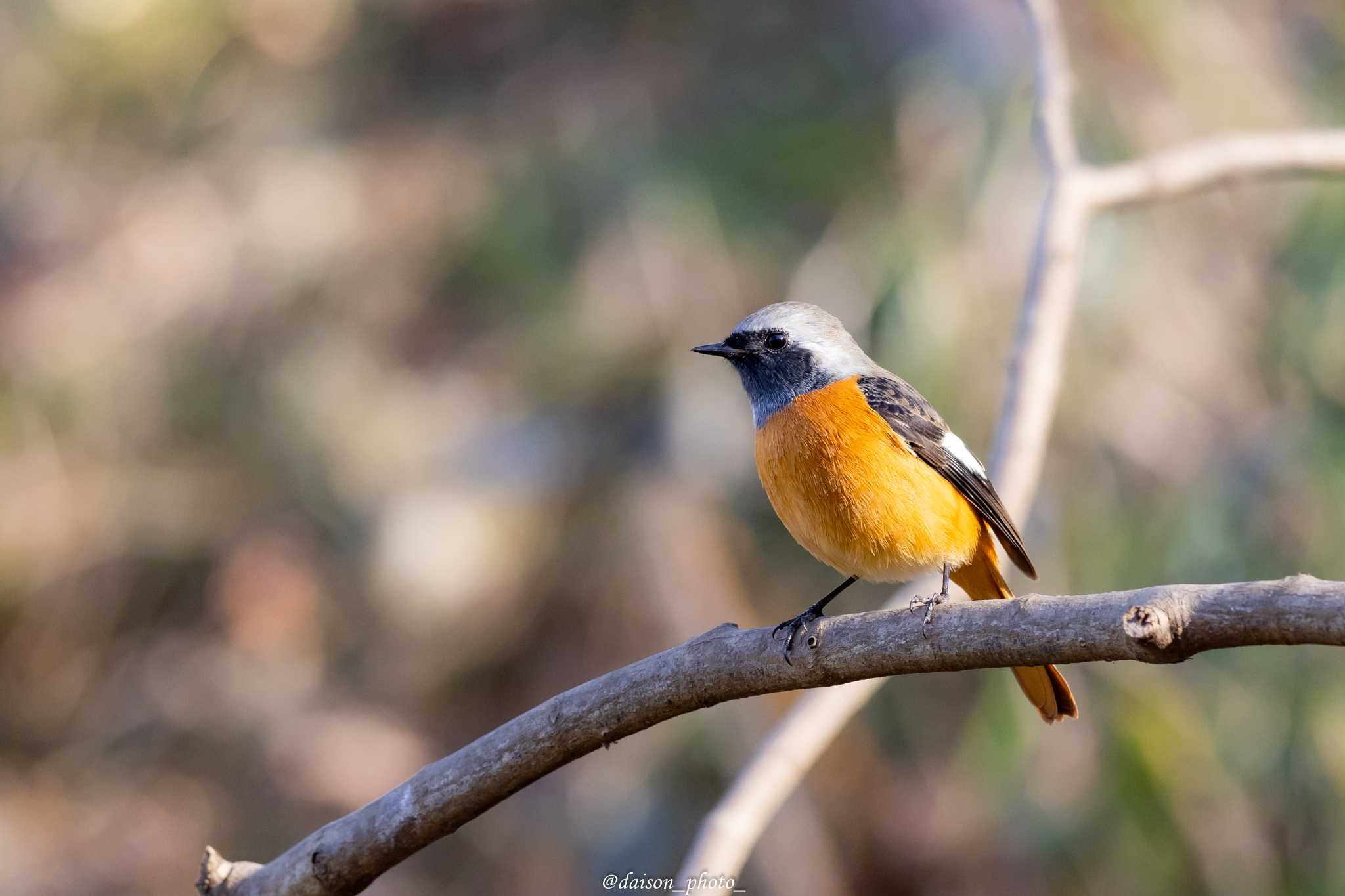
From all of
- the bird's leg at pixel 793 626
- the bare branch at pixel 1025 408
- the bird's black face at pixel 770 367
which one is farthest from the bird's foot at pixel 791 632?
the bird's black face at pixel 770 367

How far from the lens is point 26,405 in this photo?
9102 millimetres

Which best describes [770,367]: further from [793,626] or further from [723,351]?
[793,626]

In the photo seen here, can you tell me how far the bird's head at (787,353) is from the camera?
3.76 m

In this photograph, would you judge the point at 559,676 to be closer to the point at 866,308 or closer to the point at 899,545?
the point at 866,308

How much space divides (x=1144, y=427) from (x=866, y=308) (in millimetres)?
1620

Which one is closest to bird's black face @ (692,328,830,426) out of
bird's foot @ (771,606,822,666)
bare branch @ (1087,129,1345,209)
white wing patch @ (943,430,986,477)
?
white wing patch @ (943,430,986,477)

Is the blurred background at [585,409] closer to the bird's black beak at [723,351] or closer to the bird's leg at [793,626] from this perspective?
the bird's black beak at [723,351]

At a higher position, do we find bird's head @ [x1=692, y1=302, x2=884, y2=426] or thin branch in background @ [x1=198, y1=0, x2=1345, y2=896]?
bird's head @ [x1=692, y1=302, x2=884, y2=426]

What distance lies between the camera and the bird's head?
3762mm

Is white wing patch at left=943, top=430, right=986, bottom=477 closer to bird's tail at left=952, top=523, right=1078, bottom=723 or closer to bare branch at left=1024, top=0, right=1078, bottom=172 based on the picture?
bird's tail at left=952, top=523, right=1078, bottom=723

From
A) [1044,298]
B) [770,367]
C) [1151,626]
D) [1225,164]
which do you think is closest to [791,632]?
[1151,626]

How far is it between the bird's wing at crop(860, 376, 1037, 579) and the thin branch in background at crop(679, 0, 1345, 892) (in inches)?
7.8

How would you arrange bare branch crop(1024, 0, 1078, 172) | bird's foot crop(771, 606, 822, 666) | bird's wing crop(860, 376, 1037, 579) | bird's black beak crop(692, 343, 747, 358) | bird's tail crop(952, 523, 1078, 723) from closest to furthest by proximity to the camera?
bird's foot crop(771, 606, 822, 666) < bird's tail crop(952, 523, 1078, 723) < bird's wing crop(860, 376, 1037, 579) < bird's black beak crop(692, 343, 747, 358) < bare branch crop(1024, 0, 1078, 172)

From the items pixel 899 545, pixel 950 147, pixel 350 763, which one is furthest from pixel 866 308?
pixel 350 763
